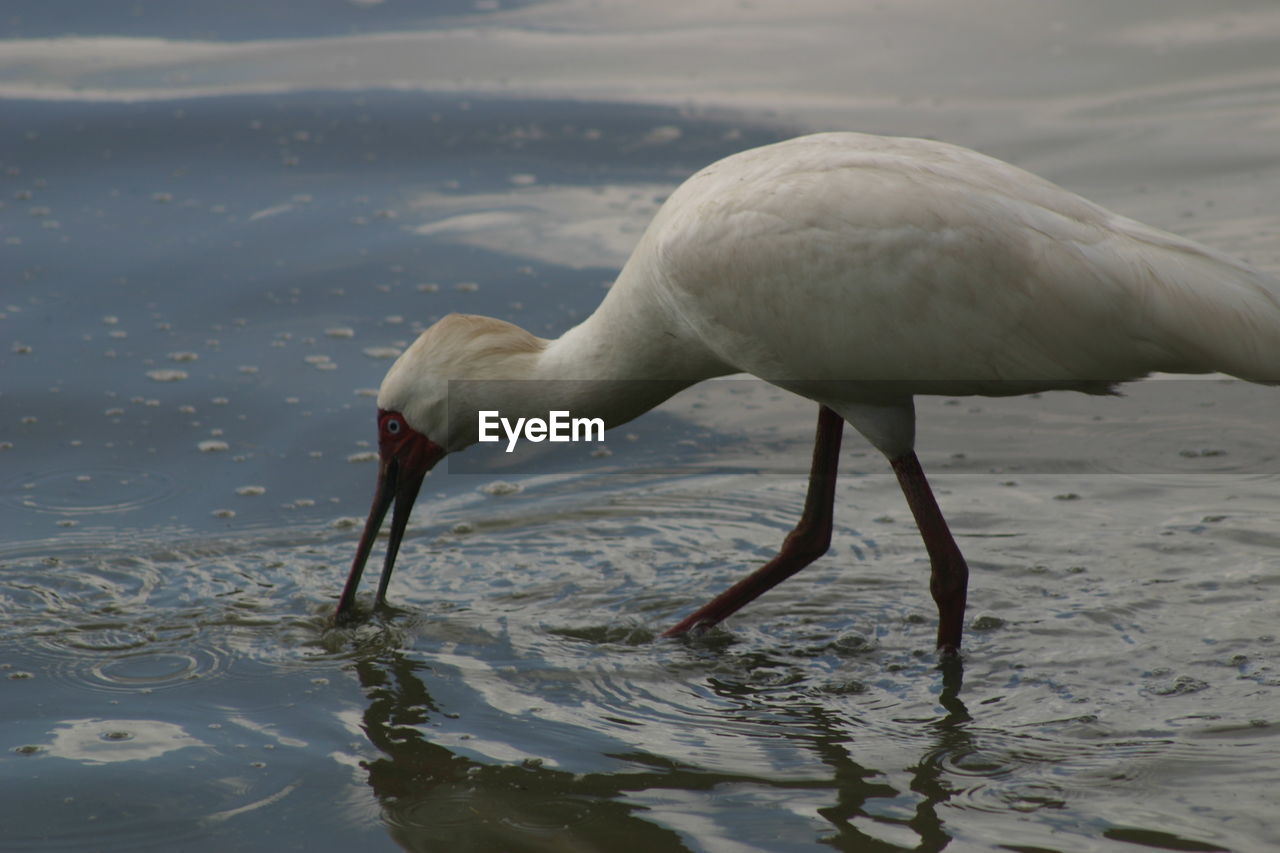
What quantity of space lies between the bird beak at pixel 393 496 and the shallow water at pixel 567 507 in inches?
6.4

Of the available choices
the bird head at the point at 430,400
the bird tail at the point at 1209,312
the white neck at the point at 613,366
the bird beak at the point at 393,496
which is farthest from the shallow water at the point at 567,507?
the bird tail at the point at 1209,312

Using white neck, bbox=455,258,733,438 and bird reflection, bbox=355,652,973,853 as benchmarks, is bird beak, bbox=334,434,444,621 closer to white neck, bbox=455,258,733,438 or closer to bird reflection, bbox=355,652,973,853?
white neck, bbox=455,258,733,438

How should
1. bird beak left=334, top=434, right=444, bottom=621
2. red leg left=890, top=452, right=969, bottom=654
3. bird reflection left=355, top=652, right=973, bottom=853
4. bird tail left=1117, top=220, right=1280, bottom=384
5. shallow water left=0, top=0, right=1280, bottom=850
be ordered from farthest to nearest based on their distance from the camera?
bird beak left=334, top=434, right=444, bottom=621
red leg left=890, top=452, right=969, bottom=654
bird tail left=1117, top=220, right=1280, bottom=384
shallow water left=0, top=0, right=1280, bottom=850
bird reflection left=355, top=652, right=973, bottom=853

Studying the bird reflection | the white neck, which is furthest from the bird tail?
the white neck

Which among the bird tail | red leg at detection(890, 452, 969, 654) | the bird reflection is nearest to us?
the bird reflection

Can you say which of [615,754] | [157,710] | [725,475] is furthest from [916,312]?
[157,710]

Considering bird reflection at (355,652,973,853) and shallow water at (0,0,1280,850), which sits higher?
shallow water at (0,0,1280,850)

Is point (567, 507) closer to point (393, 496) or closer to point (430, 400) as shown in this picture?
point (393, 496)

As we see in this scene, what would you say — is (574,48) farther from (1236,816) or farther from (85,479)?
(1236,816)

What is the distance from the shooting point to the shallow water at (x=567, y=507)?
4516 millimetres

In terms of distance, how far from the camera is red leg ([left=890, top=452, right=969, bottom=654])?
5.32 metres

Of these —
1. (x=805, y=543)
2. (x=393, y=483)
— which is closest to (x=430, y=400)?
(x=393, y=483)

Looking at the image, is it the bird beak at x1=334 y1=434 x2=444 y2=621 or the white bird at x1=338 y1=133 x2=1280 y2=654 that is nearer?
the white bird at x1=338 y1=133 x2=1280 y2=654

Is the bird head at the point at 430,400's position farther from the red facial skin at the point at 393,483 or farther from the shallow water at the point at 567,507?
the shallow water at the point at 567,507
